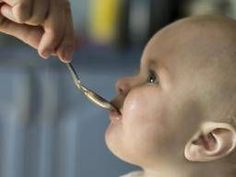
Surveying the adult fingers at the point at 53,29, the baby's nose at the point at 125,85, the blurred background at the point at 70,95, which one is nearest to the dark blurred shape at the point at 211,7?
the blurred background at the point at 70,95

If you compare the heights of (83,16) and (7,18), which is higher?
(83,16)

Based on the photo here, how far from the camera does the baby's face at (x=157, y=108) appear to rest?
2.73ft

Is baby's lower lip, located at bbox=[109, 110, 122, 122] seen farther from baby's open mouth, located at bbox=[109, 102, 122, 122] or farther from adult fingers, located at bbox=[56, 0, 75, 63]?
adult fingers, located at bbox=[56, 0, 75, 63]

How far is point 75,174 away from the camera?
5.67 ft

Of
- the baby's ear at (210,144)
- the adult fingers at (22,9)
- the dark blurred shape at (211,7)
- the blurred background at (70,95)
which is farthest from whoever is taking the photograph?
the dark blurred shape at (211,7)

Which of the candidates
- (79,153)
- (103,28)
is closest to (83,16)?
(103,28)

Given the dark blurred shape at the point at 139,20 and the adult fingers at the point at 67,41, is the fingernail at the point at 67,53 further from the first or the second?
the dark blurred shape at the point at 139,20

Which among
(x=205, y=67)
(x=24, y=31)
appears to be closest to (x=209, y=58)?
(x=205, y=67)

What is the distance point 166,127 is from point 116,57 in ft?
2.79

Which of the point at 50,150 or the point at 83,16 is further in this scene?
the point at 83,16

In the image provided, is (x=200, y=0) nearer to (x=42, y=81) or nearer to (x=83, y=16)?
(x=83, y=16)

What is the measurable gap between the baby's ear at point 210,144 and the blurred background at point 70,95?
80 cm

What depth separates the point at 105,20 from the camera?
1779 millimetres

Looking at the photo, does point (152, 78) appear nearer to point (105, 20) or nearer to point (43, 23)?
point (43, 23)
